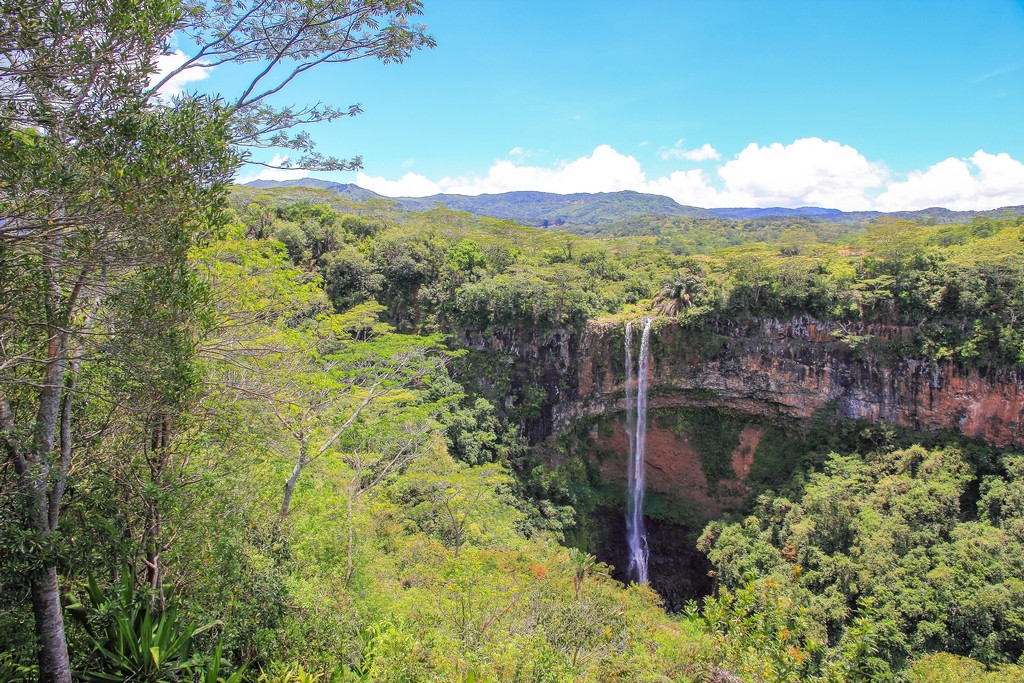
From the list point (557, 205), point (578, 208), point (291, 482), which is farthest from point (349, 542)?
point (557, 205)

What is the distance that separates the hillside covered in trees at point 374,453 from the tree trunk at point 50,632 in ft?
0.05

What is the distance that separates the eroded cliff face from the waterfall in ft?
1.21

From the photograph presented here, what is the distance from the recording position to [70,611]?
413cm

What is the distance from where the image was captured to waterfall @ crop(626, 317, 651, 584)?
64.9 ft

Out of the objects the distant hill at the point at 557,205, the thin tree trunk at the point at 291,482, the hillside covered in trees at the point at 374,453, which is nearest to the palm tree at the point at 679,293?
the hillside covered in trees at the point at 374,453

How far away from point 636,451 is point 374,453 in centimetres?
1320

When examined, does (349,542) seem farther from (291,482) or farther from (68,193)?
(68,193)

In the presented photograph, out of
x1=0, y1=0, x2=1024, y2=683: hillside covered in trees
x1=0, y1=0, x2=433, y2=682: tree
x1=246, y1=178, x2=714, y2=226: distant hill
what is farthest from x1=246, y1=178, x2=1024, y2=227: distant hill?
x1=0, y1=0, x2=433, y2=682: tree

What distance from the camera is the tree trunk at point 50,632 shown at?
3547mm

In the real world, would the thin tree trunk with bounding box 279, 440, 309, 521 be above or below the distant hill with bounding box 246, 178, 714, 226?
below

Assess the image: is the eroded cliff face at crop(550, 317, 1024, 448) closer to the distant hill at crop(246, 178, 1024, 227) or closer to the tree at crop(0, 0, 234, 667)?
the tree at crop(0, 0, 234, 667)

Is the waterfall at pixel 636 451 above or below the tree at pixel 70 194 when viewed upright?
below

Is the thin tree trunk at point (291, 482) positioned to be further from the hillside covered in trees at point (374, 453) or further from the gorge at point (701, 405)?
the gorge at point (701, 405)

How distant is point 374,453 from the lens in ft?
35.2
